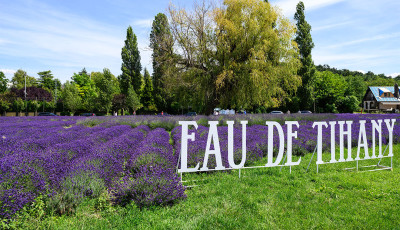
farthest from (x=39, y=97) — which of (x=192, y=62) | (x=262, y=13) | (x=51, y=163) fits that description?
(x=51, y=163)

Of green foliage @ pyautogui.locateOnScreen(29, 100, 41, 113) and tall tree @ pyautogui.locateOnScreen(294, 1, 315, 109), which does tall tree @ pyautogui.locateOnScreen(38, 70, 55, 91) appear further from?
tall tree @ pyautogui.locateOnScreen(294, 1, 315, 109)

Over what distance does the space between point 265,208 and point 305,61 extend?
38.1 m

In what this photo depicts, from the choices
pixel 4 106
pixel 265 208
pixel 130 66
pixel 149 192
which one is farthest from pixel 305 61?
pixel 4 106

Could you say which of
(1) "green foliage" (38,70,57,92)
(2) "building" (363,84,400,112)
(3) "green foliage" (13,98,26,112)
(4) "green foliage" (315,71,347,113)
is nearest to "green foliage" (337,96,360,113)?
(4) "green foliage" (315,71,347,113)

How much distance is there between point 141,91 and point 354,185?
138 ft

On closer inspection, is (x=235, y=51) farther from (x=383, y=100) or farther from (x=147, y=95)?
(x=383, y=100)

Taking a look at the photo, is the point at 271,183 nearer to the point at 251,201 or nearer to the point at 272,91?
the point at 251,201

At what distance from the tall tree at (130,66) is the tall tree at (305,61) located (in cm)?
2638

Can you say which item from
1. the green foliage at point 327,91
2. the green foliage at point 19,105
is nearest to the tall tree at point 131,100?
the green foliage at point 19,105

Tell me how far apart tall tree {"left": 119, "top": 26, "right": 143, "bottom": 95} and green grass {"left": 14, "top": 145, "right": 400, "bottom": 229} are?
4012cm

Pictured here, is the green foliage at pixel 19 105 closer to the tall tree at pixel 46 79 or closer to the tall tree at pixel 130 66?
the tall tree at pixel 130 66

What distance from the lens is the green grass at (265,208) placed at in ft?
11.6

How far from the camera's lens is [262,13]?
64.7 feet

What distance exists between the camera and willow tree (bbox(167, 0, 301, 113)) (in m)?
19.0
